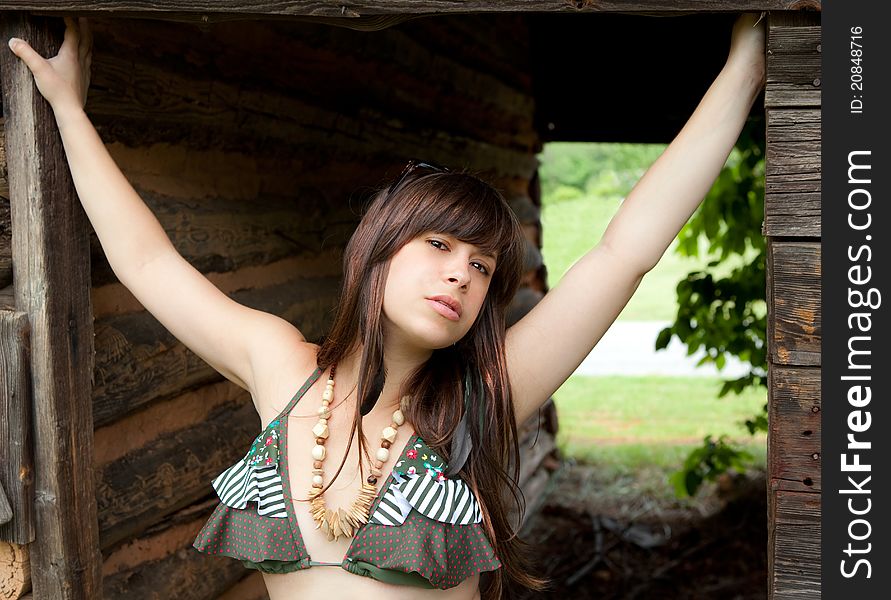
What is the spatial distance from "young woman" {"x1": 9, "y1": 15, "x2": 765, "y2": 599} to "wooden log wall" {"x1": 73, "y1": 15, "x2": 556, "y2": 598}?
311 mm

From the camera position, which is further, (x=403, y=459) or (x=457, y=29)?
(x=457, y=29)

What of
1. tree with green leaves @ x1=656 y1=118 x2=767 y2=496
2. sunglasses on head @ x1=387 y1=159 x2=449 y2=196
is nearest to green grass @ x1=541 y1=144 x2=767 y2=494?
tree with green leaves @ x1=656 y1=118 x2=767 y2=496

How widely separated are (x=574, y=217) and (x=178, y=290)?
16.8m

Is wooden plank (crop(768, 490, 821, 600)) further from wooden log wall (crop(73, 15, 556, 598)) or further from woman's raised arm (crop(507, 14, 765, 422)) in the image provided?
wooden log wall (crop(73, 15, 556, 598))

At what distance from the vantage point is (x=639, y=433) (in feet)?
29.4

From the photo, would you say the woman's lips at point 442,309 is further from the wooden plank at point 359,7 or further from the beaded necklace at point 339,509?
the wooden plank at point 359,7

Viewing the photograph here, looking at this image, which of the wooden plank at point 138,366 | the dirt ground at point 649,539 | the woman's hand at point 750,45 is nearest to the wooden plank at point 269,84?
the wooden plank at point 138,366

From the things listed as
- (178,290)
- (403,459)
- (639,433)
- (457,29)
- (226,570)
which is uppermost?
(457,29)

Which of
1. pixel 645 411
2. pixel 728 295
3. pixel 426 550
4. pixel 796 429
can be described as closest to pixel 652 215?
pixel 796 429

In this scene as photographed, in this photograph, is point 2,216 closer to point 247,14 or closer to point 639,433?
point 247,14

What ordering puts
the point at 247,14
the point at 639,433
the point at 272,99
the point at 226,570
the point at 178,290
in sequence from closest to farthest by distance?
the point at 247,14, the point at 178,290, the point at 226,570, the point at 272,99, the point at 639,433

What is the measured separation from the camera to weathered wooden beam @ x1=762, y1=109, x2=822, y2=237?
5.97 feet

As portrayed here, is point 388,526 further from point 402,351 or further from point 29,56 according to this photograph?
point 29,56

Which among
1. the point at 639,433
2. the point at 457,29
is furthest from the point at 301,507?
the point at 639,433
